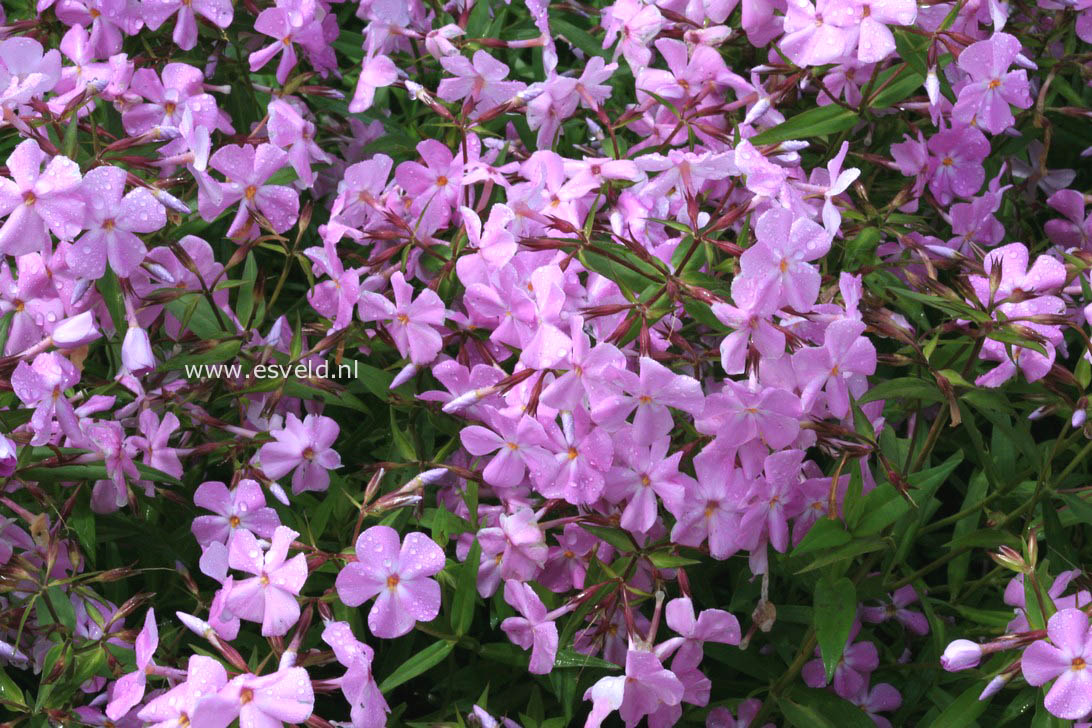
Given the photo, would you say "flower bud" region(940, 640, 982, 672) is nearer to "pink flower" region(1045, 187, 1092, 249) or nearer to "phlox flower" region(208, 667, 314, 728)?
"phlox flower" region(208, 667, 314, 728)

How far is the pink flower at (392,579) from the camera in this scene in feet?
4.45

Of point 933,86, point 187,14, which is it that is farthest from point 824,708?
point 187,14

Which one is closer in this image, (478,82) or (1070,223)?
(478,82)

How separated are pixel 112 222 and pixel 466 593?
619 millimetres

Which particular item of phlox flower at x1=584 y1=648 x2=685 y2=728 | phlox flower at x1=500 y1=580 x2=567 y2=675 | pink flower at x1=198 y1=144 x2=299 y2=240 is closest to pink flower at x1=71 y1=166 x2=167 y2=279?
pink flower at x1=198 y1=144 x2=299 y2=240

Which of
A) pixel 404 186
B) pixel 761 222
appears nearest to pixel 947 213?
pixel 761 222

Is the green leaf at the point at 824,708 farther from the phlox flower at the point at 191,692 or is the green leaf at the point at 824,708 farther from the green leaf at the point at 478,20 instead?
the green leaf at the point at 478,20

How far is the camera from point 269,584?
1362mm

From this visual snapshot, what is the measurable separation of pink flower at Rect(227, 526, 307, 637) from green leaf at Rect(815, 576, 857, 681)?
0.60 metres

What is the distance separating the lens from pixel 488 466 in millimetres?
1475

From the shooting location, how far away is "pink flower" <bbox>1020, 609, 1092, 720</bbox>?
1.25 meters

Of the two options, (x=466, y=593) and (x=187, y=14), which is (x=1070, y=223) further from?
(x=187, y=14)

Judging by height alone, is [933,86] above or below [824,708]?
above

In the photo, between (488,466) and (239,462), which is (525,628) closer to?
(488,466)
